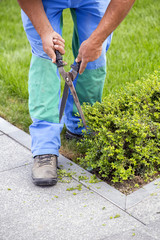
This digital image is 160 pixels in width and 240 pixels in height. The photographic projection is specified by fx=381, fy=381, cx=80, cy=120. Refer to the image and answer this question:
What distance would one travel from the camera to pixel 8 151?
126 inches

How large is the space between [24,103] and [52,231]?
83.5 inches

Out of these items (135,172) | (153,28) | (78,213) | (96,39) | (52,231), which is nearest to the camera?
(52,231)

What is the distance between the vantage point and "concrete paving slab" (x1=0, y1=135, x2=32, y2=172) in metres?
2.99

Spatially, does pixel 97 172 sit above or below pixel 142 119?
below

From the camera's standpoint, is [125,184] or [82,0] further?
[82,0]

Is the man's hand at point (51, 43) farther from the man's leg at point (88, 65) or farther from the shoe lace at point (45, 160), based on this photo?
the shoe lace at point (45, 160)

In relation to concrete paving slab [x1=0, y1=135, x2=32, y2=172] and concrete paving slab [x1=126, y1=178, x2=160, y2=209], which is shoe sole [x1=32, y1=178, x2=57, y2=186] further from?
concrete paving slab [x1=126, y1=178, x2=160, y2=209]

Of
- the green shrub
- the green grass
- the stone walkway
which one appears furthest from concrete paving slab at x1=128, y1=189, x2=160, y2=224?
the green grass

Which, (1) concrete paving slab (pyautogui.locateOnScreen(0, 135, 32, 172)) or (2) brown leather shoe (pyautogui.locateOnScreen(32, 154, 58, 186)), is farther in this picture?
(1) concrete paving slab (pyautogui.locateOnScreen(0, 135, 32, 172))

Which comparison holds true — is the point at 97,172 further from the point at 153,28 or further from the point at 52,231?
the point at 153,28

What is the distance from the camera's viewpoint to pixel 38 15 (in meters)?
2.67

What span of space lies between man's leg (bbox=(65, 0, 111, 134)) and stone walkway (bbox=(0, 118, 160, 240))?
606mm

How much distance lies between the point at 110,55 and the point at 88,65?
2091mm

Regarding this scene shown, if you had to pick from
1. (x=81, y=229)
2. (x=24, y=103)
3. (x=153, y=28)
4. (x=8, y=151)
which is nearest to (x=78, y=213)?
(x=81, y=229)
